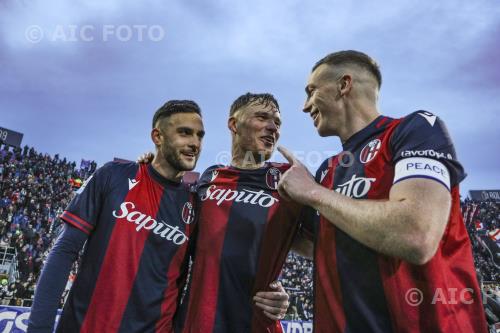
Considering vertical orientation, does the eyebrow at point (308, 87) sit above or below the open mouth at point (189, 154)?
above

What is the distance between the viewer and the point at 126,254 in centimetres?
292

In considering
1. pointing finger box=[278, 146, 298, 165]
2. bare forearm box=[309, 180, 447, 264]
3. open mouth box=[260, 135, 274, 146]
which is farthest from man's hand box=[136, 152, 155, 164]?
bare forearm box=[309, 180, 447, 264]

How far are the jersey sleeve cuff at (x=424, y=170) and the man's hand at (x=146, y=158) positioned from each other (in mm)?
2489

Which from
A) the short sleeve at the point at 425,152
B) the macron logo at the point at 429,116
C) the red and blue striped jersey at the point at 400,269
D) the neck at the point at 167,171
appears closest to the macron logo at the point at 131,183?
the neck at the point at 167,171

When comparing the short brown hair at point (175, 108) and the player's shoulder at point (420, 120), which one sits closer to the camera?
the player's shoulder at point (420, 120)

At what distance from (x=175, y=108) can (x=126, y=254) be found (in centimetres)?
151

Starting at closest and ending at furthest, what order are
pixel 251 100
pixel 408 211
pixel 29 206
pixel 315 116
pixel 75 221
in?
pixel 408 211
pixel 315 116
pixel 75 221
pixel 251 100
pixel 29 206

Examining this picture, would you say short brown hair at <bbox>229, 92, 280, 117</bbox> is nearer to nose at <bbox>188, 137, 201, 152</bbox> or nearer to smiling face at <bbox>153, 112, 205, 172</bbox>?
smiling face at <bbox>153, 112, 205, 172</bbox>

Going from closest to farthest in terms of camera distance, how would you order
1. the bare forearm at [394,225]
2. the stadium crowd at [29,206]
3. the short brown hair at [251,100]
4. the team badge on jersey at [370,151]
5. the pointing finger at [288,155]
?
the bare forearm at [394,225]
the team badge on jersey at [370,151]
the pointing finger at [288,155]
the short brown hair at [251,100]
the stadium crowd at [29,206]

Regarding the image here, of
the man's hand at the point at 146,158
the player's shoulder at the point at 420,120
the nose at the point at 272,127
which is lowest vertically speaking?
the player's shoulder at the point at 420,120

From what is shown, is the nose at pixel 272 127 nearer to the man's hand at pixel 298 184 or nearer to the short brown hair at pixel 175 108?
the short brown hair at pixel 175 108

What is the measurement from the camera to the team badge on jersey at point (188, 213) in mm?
3247

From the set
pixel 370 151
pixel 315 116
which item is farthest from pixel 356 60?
pixel 370 151

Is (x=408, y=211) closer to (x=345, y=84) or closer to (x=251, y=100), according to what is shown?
(x=345, y=84)
